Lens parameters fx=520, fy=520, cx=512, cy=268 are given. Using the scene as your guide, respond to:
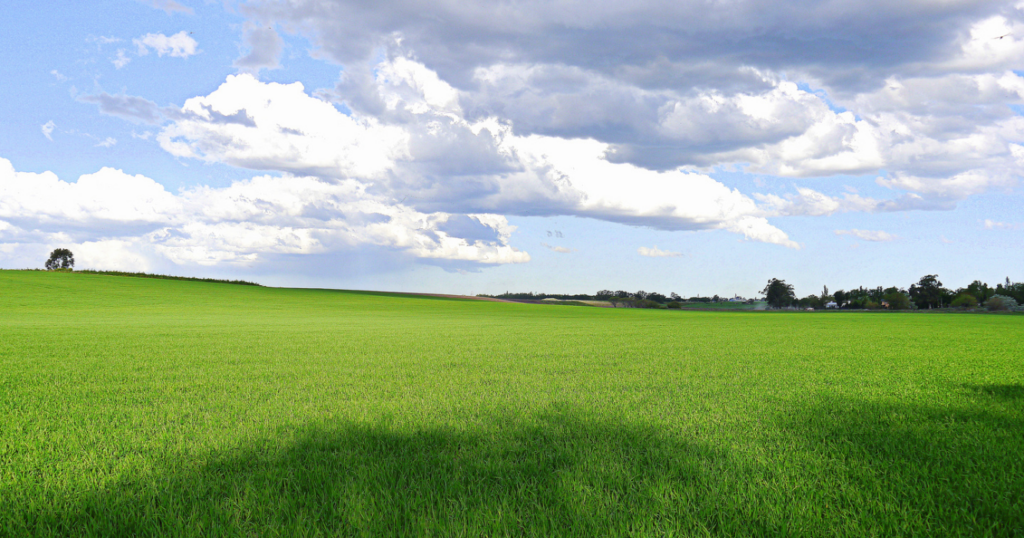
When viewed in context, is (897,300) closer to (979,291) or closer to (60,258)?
(979,291)

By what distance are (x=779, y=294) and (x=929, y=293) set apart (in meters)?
31.9

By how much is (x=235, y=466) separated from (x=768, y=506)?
3.57 m

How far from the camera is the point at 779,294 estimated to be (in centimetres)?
14088

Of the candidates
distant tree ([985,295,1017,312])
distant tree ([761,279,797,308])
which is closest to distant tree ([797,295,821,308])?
distant tree ([761,279,797,308])

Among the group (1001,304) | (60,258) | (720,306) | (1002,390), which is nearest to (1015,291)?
(1001,304)

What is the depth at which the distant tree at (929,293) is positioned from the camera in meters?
123

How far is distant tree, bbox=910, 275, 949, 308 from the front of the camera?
12312cm

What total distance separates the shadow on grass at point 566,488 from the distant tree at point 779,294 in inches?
5956

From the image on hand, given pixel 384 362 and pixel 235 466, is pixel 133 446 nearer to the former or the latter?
pixel 235 466

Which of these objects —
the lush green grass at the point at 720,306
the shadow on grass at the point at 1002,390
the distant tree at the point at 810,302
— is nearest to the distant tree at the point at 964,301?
the distant tree at the point at 810,302

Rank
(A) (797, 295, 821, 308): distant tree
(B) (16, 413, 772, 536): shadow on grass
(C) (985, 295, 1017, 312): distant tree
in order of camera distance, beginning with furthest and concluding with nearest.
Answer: (A) (797, 295, 821, 308): distant tree → (C) (985, 295, 1017, 312): distant tree → (B) (16, 413, 772, 536): shadow on grass

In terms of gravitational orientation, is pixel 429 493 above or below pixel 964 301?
below

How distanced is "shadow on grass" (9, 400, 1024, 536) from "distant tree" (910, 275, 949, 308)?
15181 cm

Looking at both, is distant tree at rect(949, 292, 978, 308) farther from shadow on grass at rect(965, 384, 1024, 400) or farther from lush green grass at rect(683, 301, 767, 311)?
shadow on grass at rect(965, 384, 1024, 400)
